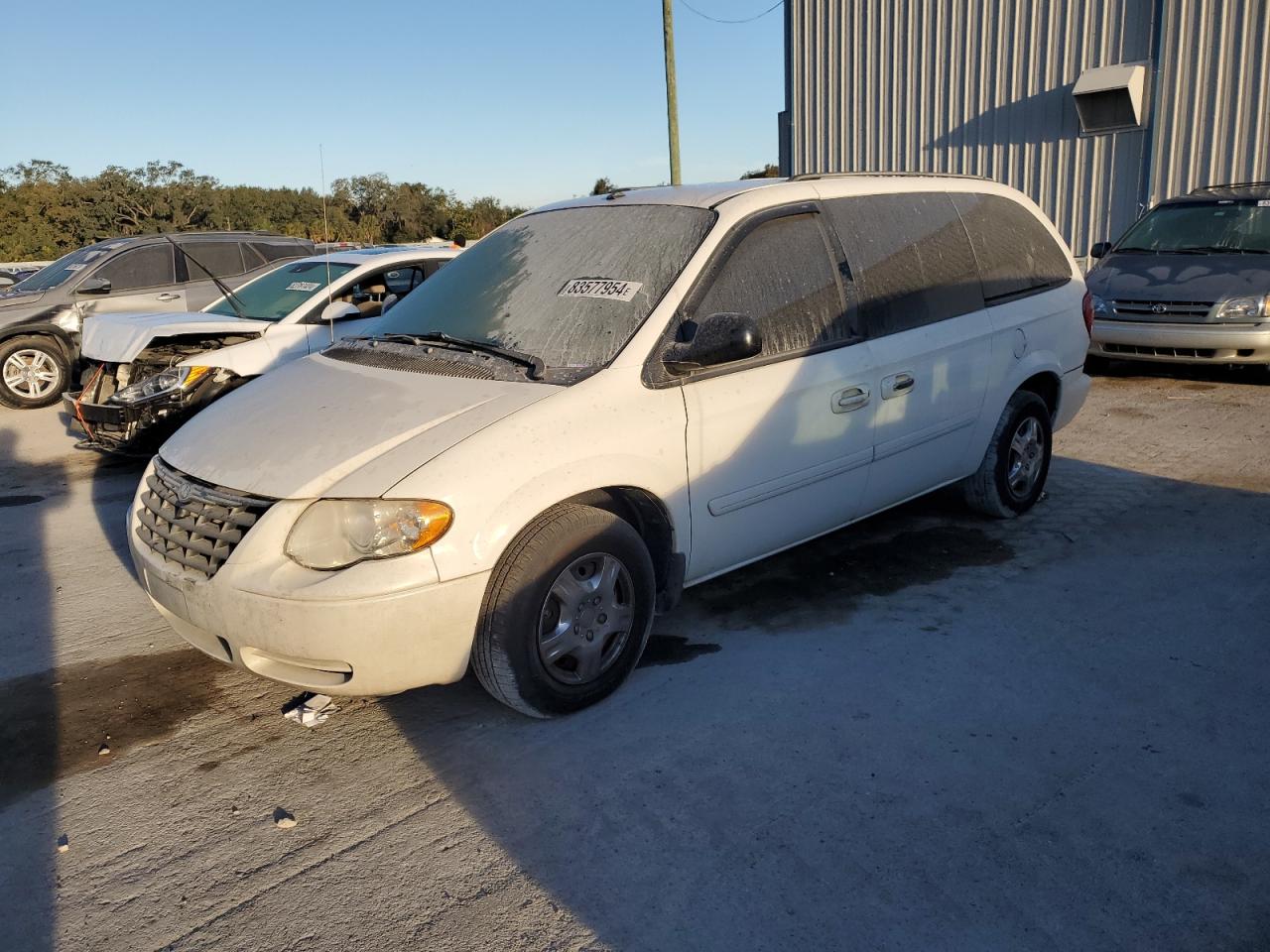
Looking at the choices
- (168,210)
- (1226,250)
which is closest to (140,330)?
Result: (1226,250)

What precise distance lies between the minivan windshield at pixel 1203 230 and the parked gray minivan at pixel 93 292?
339 inches

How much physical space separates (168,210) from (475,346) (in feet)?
93.4

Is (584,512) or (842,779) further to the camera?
(584,512)

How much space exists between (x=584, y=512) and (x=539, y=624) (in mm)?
414

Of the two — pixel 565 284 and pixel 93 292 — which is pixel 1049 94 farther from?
pixel 565 284

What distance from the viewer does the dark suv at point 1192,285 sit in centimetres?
905

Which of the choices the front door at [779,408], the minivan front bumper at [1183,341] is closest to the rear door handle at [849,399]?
the front door at [779,408]

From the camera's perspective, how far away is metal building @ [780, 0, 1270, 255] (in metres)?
13.7

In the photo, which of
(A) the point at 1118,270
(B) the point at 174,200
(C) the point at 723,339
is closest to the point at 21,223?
(B) the point at 174,200

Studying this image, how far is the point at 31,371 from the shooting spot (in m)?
10.9

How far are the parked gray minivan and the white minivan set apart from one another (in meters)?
7.16

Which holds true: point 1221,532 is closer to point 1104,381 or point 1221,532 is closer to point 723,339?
point 723,339

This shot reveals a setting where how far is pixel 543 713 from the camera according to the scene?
362cm

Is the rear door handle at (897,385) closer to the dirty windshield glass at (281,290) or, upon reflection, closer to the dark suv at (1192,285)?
the dirty windshield glass at (281,290)
